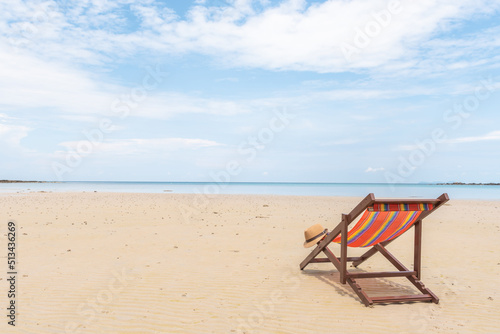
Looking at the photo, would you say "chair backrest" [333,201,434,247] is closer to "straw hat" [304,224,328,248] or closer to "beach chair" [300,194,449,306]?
"beach chair" [300,194,449,306]

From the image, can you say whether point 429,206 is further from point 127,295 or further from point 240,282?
point 127,295

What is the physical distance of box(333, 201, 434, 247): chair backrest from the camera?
467 centimetres

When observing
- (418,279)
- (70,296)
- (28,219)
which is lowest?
(28,219)

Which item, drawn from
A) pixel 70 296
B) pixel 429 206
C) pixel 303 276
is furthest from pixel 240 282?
pixel 429 206

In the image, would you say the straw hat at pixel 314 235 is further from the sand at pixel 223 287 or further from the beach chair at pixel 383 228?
the sand at pixel 223 287

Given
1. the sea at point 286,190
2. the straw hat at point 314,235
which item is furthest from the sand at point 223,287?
the sea at point 286,190

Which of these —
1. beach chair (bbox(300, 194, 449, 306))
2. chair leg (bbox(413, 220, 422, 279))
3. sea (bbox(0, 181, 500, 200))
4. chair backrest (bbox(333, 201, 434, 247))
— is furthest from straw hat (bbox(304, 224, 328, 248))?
sea (bbox(0, 181, 500, 200))

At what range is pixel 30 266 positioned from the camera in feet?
21.7

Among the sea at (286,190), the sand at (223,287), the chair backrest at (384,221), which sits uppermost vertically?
the chair backrest at (384,221)

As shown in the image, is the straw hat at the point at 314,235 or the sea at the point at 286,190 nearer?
the straw hat at the point at 314,235

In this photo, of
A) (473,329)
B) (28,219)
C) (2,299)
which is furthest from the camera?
(28,219)

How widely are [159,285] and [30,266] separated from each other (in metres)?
2.77

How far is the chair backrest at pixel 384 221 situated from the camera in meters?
4.67

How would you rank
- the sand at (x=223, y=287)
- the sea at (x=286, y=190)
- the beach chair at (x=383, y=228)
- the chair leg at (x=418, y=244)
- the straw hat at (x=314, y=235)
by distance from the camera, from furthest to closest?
the sea at (x=286, y=190) < the straw hat at (x=314, y=235) < the chair leg at (x=418, y=244) < the beach chair at (x=383, y=228) < the sand at (x=223, y=287)
